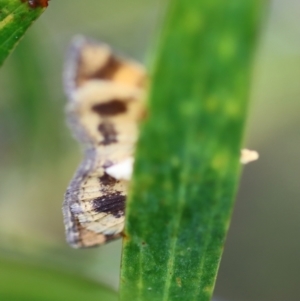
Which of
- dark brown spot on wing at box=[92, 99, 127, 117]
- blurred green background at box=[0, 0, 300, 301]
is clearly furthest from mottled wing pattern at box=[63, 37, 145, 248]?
blurred green background at box=[0, 0, 300, 301]

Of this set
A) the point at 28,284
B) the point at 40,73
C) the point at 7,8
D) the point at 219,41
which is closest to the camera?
the point at 219,41

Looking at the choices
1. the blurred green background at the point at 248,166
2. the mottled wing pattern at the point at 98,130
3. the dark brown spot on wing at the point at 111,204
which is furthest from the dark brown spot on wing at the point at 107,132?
the blurred green background at the point at 248,166

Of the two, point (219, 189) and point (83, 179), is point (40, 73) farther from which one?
point (219, 189)

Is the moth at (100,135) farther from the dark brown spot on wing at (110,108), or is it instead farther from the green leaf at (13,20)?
the green leaf at (13,20)

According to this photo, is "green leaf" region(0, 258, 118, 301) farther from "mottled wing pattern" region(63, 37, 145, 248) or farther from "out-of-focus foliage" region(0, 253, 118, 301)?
"mottled wing pattern" region(63, 37, 145, 248)

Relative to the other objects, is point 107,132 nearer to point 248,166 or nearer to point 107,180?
point 107,180

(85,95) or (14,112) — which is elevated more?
(14,112)

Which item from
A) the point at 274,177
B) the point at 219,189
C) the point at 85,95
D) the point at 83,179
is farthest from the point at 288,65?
the point at 219,189
